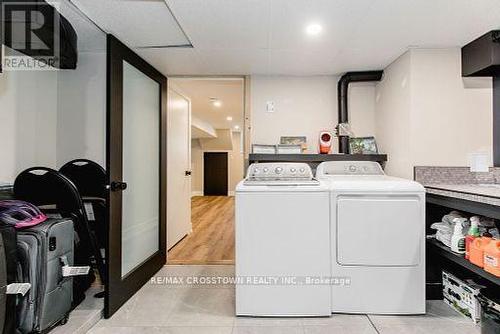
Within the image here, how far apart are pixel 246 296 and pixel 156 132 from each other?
1.90 m

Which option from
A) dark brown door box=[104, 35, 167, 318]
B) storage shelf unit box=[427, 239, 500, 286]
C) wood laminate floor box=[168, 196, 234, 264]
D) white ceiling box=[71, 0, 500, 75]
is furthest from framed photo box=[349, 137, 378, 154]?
dark brown door box=[104, 35, 167, 318]

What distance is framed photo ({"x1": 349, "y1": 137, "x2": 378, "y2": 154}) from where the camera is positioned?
306 cm

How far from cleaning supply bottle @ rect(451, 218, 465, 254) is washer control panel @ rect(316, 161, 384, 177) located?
0.81 metres

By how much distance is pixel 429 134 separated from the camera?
2508 millimetres

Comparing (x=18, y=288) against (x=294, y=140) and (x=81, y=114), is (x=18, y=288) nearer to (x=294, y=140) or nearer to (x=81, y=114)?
(x=81, y=114)

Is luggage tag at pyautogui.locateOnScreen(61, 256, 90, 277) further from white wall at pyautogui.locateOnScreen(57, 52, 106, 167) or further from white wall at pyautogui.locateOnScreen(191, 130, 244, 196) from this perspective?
white wall at pyautogui.locateOnScreen(191, 130, 244, 196)

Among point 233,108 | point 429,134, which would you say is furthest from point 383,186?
point 233,108

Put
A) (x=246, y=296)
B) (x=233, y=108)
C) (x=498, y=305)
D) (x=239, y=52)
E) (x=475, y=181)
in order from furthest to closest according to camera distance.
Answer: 1. (x=233, y=108)
2. (x=239, y=52)
3. (x=475, y=181)
4. (x=246, y=296)
5. (x=498, y=305)

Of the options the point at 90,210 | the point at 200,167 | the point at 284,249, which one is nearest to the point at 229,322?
the point at 284,249

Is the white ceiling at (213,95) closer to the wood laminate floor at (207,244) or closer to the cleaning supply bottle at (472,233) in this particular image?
the wood laminate floor at (207,244)

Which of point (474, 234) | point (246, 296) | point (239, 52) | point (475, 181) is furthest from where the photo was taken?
point (239, 52)

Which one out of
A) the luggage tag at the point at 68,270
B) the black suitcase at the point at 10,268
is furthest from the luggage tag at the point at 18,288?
the luggage tag at the point at 68,270

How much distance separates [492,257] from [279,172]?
152 centimetres

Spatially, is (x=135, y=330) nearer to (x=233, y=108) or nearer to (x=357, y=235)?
(x=357, y=235)
